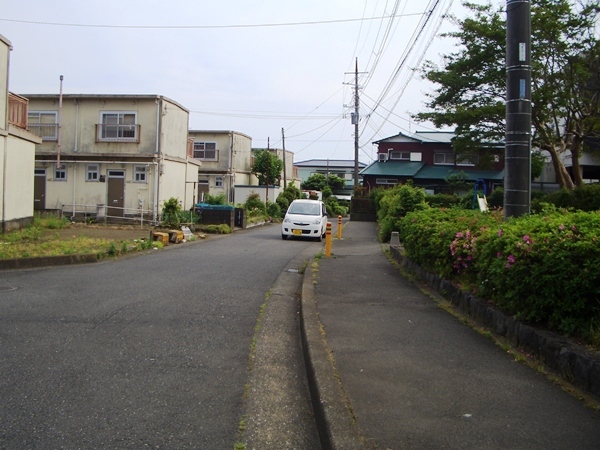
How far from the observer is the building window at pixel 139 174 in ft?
86.8

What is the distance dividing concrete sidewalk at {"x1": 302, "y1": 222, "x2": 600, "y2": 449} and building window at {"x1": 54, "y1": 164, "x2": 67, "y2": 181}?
2231 centimetres

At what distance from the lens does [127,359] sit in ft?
18.6

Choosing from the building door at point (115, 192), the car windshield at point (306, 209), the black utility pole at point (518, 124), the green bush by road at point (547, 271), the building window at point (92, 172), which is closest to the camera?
the green bush by road at point (547, 271)

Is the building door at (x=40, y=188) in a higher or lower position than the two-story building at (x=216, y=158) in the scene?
lower

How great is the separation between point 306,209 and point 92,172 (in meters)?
10.7

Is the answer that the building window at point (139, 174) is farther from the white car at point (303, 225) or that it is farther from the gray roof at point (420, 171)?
the gray roof at point (420, 171)

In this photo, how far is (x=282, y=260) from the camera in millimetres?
14781

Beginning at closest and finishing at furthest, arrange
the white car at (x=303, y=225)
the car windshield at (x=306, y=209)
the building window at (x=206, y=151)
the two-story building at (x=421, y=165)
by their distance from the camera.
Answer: the white car at (x=303, y=225) → the car windshield at (x=306, y=209) → the building window at (x=206, y=151) → the two-story building at (x=421, y=165)

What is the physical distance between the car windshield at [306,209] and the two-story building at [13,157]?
9.38m

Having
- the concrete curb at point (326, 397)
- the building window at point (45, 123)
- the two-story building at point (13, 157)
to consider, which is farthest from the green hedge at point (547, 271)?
the building window at point (45, 123)

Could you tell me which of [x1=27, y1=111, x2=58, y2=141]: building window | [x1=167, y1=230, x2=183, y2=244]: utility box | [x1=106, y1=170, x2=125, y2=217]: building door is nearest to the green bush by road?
[x1=167, y1=230, x2=183, y2=244]: utility box

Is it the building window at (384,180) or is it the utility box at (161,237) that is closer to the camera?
the utility box at (161,237)

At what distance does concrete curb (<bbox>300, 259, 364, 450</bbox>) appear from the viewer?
12.1 feet

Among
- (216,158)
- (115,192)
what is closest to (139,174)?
(115,192)
